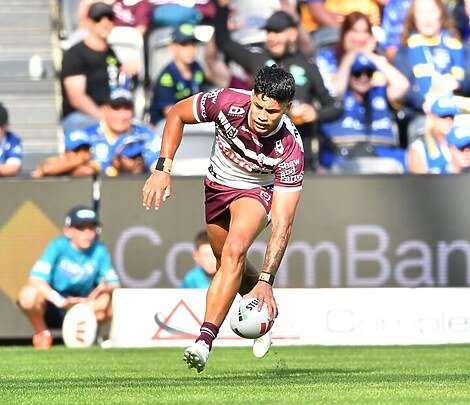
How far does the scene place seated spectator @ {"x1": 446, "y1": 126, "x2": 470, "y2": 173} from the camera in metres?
13.8

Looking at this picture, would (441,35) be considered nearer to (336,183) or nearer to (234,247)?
(336,183)

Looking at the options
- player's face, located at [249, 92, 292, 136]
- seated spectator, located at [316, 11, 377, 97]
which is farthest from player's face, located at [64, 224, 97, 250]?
player's face, located at [249, 92, 292, 136]

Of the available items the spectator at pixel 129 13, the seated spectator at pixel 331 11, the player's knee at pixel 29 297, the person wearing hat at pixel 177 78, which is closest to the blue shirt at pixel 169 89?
the person wearing hat at pixel 177 78

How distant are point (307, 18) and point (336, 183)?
372 cm

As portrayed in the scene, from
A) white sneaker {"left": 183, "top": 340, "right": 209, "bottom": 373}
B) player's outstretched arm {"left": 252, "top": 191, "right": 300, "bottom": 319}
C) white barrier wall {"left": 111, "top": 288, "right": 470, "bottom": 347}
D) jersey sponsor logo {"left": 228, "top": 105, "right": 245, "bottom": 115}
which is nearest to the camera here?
white sneaker {"left": 183, "top": 340, "right": 209, "bottom": 373}

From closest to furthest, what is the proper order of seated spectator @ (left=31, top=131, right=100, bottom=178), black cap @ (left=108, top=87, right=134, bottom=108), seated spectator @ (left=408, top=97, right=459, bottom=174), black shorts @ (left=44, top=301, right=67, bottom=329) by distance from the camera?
black shorts @ (left=44, top=301, right=67, bottom=329), seated spectator @ (left=31, top=131, right=100, bottom=178), black cap @ (left=108, top=87, right=134, bottom=108), seated spectator @ (left=408, top=97, right=459, bottom=174)

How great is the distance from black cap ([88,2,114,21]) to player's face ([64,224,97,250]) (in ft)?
9.15

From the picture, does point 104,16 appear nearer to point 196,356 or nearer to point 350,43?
point 350,43

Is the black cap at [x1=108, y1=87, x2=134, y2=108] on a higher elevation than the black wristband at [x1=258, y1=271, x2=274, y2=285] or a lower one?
lower

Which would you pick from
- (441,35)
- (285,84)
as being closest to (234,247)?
(285,84)

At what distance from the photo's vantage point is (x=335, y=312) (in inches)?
483

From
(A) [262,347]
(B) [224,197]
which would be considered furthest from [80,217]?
(B) [224,197]

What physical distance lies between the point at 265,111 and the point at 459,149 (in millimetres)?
6490

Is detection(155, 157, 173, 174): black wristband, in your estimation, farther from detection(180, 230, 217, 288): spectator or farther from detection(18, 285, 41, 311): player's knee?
detection(18, 285, 41, 311): player's knee
